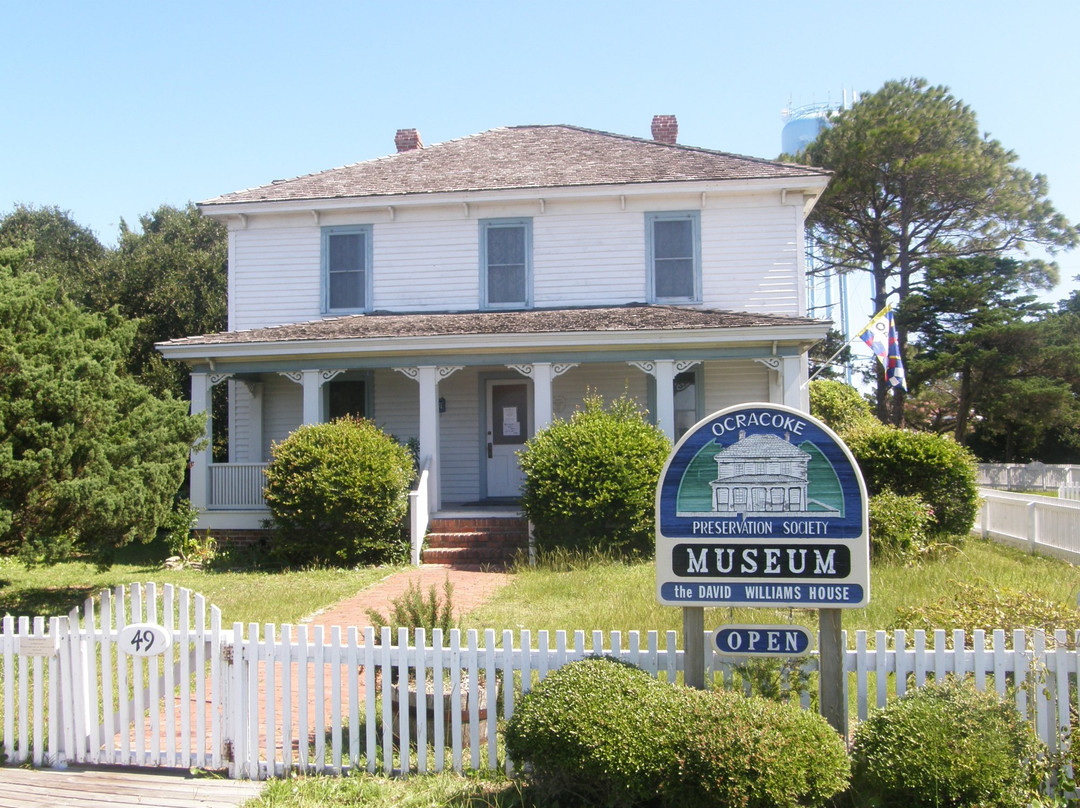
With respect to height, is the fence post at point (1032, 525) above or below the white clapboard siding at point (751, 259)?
below

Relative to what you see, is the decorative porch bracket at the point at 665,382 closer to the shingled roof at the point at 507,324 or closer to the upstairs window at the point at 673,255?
the shingled roof at the point at 507,324

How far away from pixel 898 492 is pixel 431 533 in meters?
7.07

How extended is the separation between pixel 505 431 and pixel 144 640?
38.4 feet

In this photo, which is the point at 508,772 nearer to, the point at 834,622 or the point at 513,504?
the point at 834,622

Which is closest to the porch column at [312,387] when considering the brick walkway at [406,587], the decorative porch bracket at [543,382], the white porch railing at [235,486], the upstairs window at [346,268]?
the white porch railing at [235,486]

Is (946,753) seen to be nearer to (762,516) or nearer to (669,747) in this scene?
(669,747)

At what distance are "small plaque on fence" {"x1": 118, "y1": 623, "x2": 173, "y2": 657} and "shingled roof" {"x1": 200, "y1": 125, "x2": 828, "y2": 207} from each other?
12.2m

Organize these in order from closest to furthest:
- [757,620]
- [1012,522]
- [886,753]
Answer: [886,753]
[757,620]
[1012,522]

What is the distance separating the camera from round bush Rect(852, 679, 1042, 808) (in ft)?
14.7

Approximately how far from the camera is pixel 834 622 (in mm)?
5223

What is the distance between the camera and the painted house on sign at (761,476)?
5277mm

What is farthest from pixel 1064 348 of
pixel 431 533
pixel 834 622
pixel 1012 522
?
pixel 834 622

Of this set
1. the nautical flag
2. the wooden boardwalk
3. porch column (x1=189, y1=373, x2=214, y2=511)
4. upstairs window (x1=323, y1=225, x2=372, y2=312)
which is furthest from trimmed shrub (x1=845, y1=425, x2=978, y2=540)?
porch column (x1=189, y1=373, x2=214, y2=511)

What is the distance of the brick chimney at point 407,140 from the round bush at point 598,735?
1737 cm
